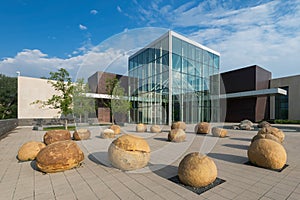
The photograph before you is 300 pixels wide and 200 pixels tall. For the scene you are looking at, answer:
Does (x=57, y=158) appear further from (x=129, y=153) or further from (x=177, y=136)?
(x=177, y=136)

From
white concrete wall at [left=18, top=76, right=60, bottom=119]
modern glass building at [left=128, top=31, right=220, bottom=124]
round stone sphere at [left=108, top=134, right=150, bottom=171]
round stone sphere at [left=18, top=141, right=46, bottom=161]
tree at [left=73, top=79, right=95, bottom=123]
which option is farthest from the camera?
white concrete wall at [left=18, top=76, right=60, bottom=119]

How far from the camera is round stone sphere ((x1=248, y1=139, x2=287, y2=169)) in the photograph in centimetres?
549

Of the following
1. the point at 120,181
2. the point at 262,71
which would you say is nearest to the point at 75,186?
the point at 120,181

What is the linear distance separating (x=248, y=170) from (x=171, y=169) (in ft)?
8.51

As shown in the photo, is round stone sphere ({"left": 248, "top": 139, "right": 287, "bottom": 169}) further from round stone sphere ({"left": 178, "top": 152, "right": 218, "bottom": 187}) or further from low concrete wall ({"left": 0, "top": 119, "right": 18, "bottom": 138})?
low concrete wall ({"left": 0, "top": 119, "right": 18, "bottom": 138})

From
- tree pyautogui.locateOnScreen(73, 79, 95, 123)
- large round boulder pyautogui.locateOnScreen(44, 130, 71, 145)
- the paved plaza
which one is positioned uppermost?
tree pyautogui.locateOnScreen(73, 79, 95, 123)

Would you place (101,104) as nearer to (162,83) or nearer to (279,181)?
(162,83)

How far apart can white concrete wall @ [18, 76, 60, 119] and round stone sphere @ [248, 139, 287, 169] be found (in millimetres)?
31668

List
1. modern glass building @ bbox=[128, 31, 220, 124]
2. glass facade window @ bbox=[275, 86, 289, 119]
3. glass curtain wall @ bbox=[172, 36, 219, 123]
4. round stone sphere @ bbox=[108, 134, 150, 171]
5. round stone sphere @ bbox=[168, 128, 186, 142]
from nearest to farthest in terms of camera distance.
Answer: round stone sphere @ bbox=[108, 134, 150, 171] < round stone sphere @ bbox=[168, 128, 186, 142] < modern glass building @ bbox=[128, 31, 220, 124] < glass curtain wall @ bbox=[172, 36, 219, 123] < glass facade window @ bbox=[275, 86, 289, 119]

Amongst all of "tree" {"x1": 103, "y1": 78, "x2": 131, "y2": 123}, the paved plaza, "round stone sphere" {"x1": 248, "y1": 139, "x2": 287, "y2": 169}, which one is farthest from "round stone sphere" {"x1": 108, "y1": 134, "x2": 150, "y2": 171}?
"tree" {"x1": 103, "y1": 78, "x2": 131, "y2": 123}

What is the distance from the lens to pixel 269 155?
5531 millimetres

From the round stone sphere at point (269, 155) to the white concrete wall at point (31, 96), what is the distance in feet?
104

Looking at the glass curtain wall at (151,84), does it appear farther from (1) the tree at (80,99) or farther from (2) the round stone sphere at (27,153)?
(2) the round stone sphere at (27,153)

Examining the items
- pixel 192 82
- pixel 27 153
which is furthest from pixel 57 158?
pixel 192 82
